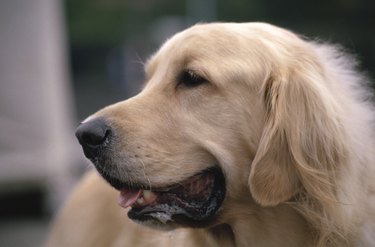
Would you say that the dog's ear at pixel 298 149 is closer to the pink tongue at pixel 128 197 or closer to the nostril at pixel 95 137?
the pink tongue at pixel 128 197

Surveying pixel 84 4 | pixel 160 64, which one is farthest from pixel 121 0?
pixel 160 64

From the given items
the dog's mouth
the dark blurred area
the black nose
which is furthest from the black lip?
the dark blurred area

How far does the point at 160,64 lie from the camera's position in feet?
12.1

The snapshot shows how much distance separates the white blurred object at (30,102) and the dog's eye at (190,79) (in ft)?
18.9

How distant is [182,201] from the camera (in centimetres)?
342

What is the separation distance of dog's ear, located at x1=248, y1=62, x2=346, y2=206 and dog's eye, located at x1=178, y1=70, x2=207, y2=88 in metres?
0.39

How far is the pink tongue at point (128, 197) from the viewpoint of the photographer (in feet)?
11.4

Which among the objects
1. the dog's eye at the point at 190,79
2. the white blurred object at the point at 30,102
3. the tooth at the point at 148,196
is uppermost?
the dog's eye at the point at 190,79

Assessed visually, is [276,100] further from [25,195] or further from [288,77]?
[25,195]

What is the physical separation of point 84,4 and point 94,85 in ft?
27.3

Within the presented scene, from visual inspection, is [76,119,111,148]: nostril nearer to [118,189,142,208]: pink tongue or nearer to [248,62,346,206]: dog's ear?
[118,189,142,208]: pink tongue

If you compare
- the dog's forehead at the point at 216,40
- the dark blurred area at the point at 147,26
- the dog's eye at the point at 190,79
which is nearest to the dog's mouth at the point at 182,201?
the dog's eye at the point at 190,79

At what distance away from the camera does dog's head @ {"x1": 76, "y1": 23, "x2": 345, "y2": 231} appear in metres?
3.28

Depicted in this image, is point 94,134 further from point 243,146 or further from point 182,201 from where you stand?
point 243,146
